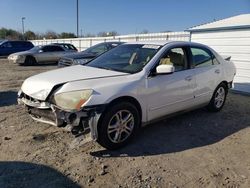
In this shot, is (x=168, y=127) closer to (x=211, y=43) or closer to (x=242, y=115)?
(x=242, y=115)

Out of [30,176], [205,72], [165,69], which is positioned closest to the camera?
[30,176]

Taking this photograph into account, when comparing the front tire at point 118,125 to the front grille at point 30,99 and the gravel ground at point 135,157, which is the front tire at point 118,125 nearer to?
the gravel ground at point 135,157

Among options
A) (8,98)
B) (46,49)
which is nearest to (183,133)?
(8,98)

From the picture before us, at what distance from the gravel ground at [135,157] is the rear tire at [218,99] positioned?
26.6 inches

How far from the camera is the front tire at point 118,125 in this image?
13.7 feet

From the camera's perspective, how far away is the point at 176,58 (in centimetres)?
551

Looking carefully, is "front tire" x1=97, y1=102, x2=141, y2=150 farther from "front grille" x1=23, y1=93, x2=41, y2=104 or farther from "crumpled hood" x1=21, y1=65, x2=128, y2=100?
"front grille" x1=23, y1=93, x2=41, y2=104

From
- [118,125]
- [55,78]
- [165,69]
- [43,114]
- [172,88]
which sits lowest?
[118,125]

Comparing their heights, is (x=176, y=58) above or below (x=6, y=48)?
A: above

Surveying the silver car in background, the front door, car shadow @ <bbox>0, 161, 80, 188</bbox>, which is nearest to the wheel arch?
the front door

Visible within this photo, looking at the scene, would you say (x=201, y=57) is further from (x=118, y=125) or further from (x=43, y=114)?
(x=43, y=114)

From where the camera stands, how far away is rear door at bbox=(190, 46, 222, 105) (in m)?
5.78

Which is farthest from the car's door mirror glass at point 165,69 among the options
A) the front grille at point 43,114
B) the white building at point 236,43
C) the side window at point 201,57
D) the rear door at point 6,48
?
the rear door at point 6,48

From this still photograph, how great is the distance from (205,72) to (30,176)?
3930 mm
